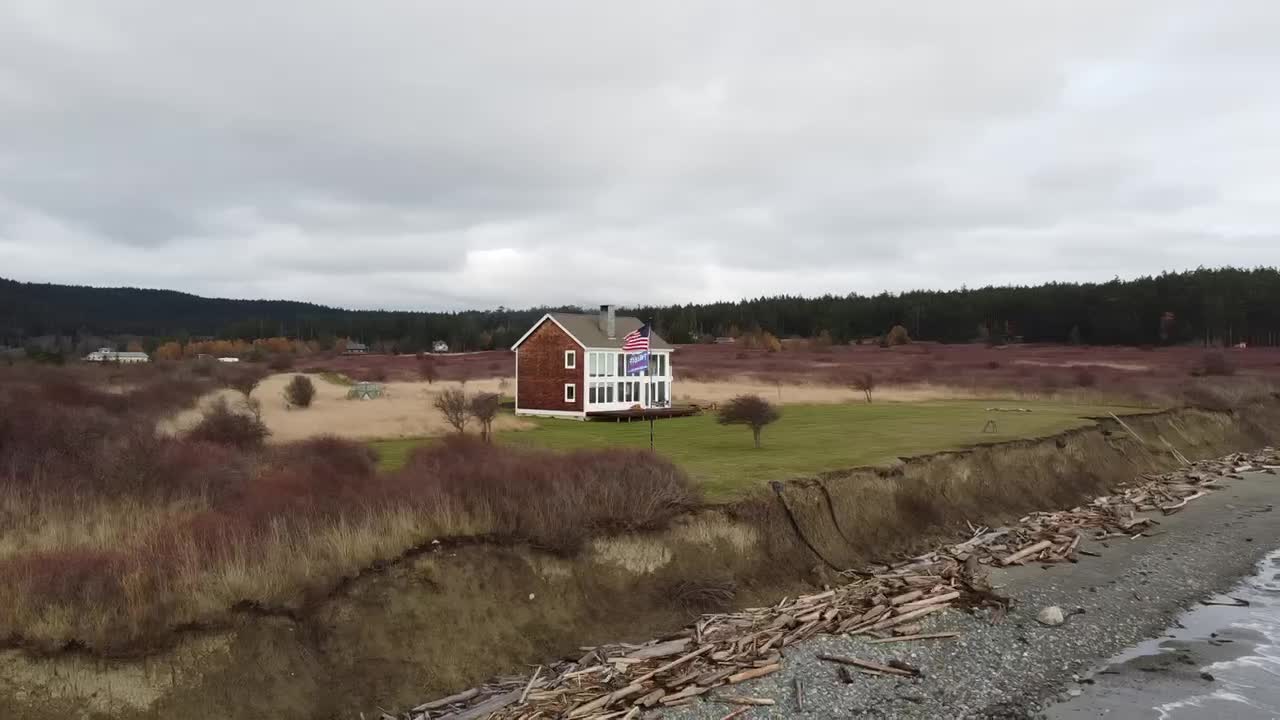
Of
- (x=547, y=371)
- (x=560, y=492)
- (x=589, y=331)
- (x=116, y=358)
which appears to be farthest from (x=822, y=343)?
(x=560, y=492)

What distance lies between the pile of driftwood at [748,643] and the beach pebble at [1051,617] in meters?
0.89

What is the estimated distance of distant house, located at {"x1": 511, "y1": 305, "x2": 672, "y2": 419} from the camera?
48812mm

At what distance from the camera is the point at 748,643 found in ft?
50.5

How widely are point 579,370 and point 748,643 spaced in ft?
112

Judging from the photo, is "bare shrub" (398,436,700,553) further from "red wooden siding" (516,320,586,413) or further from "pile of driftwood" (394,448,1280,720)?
"red wooden siding" (516,320,586,413)

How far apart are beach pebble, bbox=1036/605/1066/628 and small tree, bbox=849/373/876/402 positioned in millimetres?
39426

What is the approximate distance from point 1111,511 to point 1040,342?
10560 cm

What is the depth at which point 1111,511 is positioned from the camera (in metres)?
28.5

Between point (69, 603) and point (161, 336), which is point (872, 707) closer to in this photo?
point (69, 603)

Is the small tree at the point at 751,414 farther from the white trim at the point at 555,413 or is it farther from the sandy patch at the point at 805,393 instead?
the sandy patch at the point at 805,393

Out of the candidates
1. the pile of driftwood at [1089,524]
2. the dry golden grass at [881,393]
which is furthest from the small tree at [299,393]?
the pile of driftwood at [1089,524]

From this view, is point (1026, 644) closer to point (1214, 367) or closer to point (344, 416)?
point (344, 416)

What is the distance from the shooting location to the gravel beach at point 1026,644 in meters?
13.5

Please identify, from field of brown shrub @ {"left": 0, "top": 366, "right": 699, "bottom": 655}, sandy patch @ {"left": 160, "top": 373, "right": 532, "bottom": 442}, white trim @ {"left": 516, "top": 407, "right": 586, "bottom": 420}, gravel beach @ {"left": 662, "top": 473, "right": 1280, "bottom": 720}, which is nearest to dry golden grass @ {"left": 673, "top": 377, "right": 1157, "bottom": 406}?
white trim @ {"left": 516, "top": 407, "right": 586, "bottom": 420}
